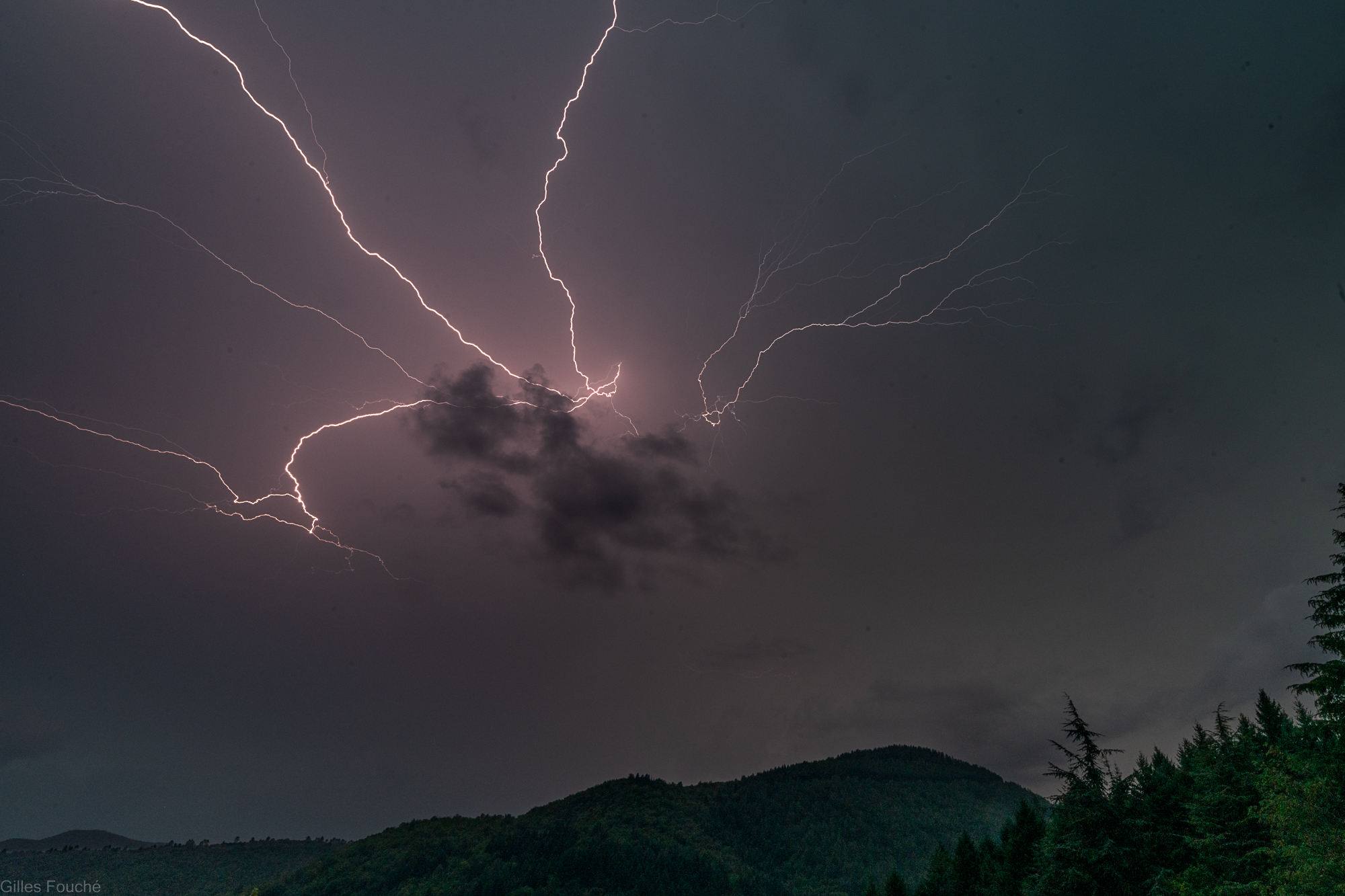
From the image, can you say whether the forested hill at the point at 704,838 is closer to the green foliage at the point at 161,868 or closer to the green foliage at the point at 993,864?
the green foliage at the point at 161,868

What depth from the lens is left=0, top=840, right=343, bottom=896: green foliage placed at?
101 m

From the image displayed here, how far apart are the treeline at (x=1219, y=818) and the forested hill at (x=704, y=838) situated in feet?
131

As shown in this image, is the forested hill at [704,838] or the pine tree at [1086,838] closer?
the pine tree at [1086,838]

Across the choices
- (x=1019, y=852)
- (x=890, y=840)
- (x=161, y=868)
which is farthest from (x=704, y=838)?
(x=1019, y=852)

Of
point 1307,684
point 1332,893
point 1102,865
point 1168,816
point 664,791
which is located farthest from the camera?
point 664,791

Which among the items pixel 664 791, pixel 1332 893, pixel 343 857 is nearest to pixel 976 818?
pixel 664 791

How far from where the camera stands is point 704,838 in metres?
121

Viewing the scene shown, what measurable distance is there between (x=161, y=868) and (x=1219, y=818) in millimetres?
153342

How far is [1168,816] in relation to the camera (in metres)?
20.4

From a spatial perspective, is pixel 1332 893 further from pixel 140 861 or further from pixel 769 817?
pixel 140 861

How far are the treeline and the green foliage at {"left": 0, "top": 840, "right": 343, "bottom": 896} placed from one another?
118 meters

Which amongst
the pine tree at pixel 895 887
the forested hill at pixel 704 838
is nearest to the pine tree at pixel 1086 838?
the pine tree at pixel 895 887

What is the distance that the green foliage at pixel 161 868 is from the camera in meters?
101

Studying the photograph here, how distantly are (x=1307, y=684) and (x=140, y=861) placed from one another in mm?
158805
